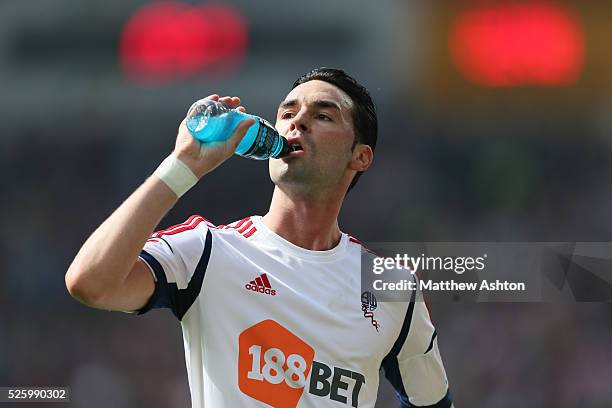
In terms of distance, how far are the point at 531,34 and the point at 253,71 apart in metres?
3.17

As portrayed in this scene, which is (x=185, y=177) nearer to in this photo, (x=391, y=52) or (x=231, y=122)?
(x=231, y=122)

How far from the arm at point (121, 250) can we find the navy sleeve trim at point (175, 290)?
0.10 metres

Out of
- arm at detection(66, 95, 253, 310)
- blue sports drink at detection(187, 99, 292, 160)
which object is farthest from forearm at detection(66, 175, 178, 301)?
blue sports drink at detection(187, 99, 292, 160)

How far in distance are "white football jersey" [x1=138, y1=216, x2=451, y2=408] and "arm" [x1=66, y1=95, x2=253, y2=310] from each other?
0.19 metres

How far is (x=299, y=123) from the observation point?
11.6 feet

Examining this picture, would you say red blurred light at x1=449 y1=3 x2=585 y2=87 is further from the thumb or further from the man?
the thumb

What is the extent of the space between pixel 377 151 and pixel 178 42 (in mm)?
2601

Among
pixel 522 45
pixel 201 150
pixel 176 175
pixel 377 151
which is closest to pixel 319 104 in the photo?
pixel 201 150

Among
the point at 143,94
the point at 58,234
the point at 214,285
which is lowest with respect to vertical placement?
the point at 214,285

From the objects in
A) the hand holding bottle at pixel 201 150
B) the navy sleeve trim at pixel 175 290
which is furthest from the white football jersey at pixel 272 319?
the hand holding bottle at pixel 201 150

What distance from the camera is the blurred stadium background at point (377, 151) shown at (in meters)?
8.54

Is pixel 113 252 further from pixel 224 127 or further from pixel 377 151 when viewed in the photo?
pixel 377 151

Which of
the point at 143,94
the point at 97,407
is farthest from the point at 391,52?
the point at 97,407

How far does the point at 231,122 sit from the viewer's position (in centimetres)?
304
